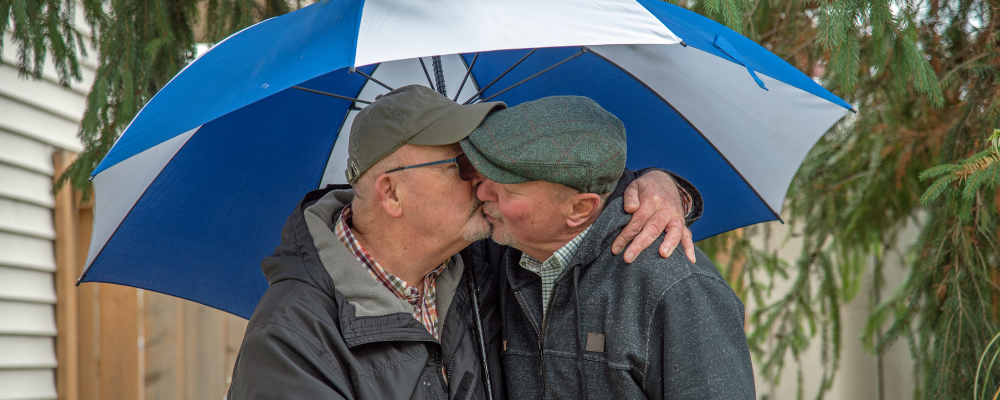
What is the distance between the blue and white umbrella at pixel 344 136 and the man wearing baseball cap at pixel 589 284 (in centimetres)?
22

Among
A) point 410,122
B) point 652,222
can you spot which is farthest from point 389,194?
point 652,222

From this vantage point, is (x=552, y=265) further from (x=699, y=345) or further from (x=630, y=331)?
(x=699, y=345)

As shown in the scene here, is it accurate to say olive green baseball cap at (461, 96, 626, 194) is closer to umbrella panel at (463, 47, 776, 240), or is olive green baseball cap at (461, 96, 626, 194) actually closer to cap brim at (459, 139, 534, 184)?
cap brim at (459, 139, 534, 184)

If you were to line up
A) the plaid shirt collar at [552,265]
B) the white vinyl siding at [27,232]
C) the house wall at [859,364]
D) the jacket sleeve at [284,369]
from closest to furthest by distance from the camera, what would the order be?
the jacket sleeve at [284,369] → the plaid shirt collar at [552,265] → the white vinyl siding at [27,232] → the house wall at [859,364]

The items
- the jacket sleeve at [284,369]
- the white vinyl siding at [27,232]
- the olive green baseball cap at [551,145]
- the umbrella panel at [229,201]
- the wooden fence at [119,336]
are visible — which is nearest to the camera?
the jacket sleeve at [284,369]

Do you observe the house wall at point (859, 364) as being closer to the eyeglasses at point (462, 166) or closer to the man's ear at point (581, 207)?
the man's ear at point (581, 207)

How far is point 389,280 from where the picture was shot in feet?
6.32

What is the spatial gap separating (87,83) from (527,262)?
299cm

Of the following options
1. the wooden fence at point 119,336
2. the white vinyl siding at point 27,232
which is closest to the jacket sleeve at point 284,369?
the white vinyl siding at point 27,232

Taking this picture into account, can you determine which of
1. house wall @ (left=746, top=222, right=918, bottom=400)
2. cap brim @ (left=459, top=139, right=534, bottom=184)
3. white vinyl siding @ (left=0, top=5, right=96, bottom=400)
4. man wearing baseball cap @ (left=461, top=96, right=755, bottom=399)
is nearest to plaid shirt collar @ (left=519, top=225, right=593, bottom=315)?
man wearing baseball cap @ (left=461, top=96, right=755, bottom=399)

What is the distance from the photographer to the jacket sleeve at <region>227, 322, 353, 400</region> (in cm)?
152

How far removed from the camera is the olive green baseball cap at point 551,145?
66.6 inches

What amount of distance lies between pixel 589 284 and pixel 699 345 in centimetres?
30

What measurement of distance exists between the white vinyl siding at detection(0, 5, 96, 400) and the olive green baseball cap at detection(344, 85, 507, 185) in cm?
194
